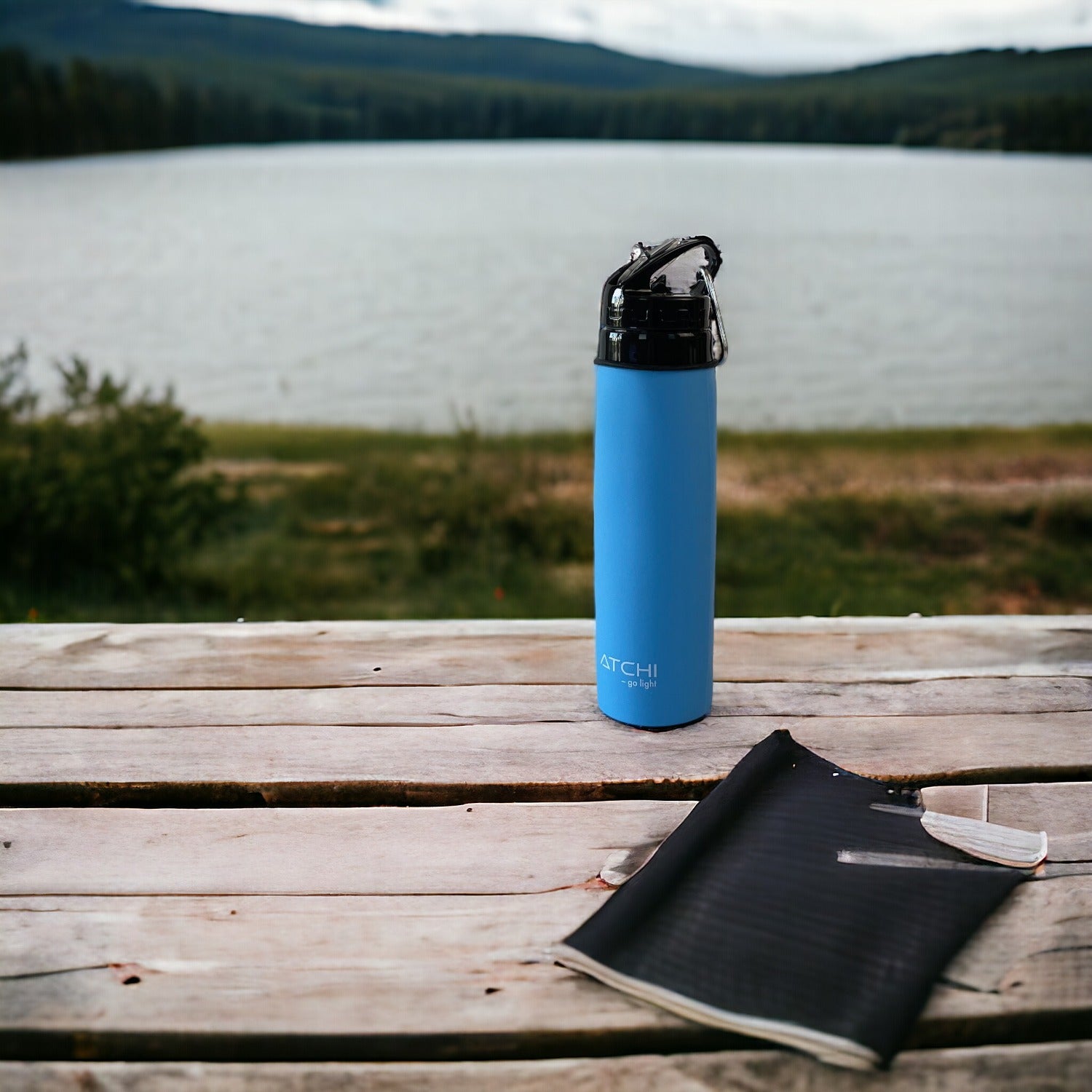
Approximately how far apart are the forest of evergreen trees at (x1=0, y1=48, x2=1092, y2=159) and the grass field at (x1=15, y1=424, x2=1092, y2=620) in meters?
1.33

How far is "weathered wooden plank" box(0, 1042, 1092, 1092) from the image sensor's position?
603mm

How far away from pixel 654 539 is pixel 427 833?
1.16ft

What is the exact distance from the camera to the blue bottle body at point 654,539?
0.98m

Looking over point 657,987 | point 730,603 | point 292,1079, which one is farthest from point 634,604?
point 730,603

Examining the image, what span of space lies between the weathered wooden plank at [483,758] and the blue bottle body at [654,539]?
0.05m

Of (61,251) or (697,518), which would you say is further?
(61,251)

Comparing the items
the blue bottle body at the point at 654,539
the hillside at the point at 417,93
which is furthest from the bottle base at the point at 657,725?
the hillside at the point at 417,93

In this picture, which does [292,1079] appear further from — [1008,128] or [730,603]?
[1008,128]

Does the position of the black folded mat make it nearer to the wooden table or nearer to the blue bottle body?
the wooden table

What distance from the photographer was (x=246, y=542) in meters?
3.98

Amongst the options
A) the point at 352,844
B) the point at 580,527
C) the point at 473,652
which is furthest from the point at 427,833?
the point at 580,527

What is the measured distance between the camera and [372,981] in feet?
2.26

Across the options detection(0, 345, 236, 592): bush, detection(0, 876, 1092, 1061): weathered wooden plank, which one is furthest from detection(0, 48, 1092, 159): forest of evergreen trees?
detection(0, 876, 1092, 1061): weathered wooden plank

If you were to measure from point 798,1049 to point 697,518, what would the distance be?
518 millimetres
